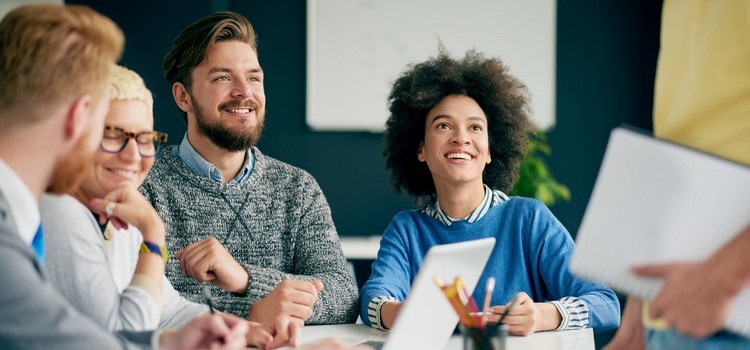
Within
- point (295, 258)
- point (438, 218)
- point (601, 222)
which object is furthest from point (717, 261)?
point (295, 258)

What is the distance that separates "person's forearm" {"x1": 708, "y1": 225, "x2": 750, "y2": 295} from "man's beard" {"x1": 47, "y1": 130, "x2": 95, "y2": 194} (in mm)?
848

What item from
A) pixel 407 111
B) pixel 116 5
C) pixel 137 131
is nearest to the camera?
pixel 137 131

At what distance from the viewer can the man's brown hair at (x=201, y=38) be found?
2363 millimetres

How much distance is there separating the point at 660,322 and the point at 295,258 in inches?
52.9

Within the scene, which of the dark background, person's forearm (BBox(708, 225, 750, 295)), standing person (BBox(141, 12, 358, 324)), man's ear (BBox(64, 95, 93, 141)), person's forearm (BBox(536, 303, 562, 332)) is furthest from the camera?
the dark background

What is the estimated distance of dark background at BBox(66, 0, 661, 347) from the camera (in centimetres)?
502

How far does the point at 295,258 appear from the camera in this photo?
232 cm

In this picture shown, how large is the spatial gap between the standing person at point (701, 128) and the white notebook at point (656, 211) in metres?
0.03

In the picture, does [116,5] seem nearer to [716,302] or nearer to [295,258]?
[295,258]

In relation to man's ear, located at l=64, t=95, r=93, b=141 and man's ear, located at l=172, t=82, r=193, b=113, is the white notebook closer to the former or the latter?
man's ear, located at l=64, t=95, r=93, b=141

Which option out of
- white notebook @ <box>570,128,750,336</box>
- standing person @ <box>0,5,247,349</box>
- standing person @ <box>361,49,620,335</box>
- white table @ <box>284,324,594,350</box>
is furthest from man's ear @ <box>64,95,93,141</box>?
standing person @ <box>361,49,620,335</box>

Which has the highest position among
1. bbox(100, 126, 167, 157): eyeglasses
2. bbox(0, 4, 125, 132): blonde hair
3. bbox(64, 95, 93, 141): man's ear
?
bbox(0, 4, 125, 132): blonde hair

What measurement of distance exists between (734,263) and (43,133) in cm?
91

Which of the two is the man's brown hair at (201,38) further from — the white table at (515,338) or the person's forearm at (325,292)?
the white table at (515,338)
